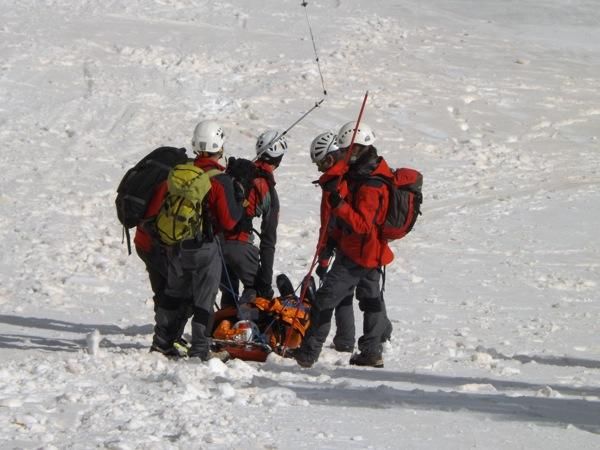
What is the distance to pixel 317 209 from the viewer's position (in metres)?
14.8

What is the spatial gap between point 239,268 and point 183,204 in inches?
59.2

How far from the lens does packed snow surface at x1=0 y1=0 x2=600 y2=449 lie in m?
6.43

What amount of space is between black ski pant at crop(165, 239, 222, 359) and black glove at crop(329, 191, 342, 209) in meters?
0.91

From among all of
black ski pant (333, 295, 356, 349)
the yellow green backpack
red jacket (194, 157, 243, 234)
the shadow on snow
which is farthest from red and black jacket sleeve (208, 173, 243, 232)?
the shadow on snow

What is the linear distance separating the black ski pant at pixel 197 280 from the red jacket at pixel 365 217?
0.96m

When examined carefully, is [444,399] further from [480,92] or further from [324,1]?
[324,1]

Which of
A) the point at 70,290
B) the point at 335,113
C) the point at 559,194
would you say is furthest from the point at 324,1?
the point at 70,290

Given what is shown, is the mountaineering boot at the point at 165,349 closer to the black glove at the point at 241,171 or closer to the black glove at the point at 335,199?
the black glove at the point at 241,171

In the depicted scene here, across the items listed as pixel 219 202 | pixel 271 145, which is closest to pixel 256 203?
pixel 271 145

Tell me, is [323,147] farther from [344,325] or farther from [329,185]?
[344,325]

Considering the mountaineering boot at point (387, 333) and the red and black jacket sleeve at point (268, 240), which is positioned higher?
the red and black jacket sleeve at point (268, 240)

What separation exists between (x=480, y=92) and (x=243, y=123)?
4.72m

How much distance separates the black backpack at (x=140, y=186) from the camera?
8.05 metres

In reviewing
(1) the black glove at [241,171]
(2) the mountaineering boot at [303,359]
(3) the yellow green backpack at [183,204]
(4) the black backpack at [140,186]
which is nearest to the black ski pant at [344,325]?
(2) the mountaineering boot at [303,359]
